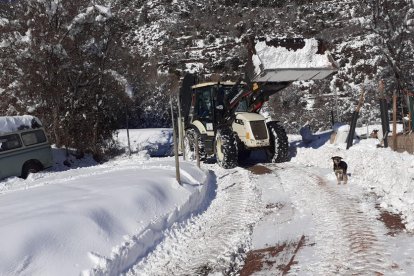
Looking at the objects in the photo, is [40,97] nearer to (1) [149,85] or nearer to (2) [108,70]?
(2) [108,70]

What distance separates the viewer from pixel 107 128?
2284 cm

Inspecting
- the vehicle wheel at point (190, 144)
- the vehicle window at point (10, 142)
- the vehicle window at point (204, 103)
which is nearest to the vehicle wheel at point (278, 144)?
the vehicle window at point (204, 103)

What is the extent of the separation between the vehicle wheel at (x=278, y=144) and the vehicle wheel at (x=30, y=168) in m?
8.47

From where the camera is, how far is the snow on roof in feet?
49.0

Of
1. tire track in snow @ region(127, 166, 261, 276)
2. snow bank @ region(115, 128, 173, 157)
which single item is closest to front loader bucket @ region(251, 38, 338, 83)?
tire track in snow @ region(127, 166, 261, 276)

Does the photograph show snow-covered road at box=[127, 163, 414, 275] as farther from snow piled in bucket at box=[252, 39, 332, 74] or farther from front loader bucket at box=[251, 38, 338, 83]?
snow piled in bucket at box=[252, 39, 332, 74]

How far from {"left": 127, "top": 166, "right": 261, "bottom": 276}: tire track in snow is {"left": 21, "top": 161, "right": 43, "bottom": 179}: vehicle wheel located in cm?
926

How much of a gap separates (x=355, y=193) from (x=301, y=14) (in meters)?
43.5

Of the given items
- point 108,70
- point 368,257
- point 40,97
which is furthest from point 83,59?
point 368,257

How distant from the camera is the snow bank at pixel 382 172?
7.06 metres

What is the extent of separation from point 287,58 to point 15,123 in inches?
378

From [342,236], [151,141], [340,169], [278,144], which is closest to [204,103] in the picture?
[278,144]

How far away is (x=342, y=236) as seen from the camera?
5.75m

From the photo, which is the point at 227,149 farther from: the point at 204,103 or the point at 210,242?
the point at 210,242
